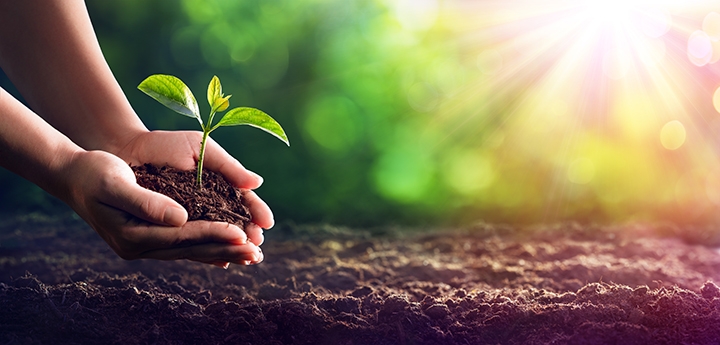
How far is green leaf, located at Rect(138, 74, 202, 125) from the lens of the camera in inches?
63.8

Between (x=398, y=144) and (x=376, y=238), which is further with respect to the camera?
(x=398, y=144)

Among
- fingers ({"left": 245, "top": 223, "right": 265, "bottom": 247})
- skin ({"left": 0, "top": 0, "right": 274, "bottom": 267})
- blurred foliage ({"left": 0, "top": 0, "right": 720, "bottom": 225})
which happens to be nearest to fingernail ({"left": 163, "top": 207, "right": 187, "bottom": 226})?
skin ({"left": 0, "top": 0, "right": 274, "bottom": 267})

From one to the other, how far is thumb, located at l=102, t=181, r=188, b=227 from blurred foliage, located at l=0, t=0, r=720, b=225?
7.84ft

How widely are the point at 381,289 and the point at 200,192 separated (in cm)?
94

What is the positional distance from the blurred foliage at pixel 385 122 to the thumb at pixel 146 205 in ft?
7.84

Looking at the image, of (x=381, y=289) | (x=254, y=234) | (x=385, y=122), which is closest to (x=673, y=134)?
(x=385, y=122)

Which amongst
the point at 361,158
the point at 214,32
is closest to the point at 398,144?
the point at 361,158

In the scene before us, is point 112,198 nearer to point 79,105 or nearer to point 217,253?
point 217,253

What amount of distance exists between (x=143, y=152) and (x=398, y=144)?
2.24m

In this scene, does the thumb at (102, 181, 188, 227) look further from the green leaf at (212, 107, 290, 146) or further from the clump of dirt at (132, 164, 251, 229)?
the green leaf at (212, 107, 290, 146)

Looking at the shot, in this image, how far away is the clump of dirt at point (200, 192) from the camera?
1.63 m

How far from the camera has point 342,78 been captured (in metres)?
3.75

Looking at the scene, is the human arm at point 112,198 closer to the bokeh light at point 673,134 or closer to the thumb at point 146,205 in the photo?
the thumb at point 146,205

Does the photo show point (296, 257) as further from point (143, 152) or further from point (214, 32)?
point (214, 32)
